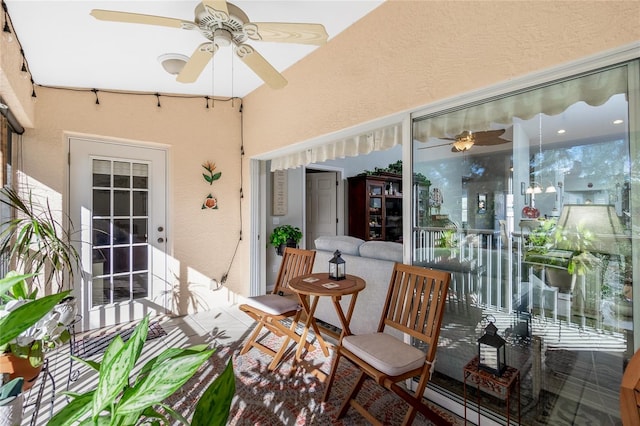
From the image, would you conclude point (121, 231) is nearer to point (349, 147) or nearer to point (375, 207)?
point (349, 147)

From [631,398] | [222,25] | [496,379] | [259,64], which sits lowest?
[496,379]

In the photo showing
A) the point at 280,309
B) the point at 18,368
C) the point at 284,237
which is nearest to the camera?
the point at 18,368

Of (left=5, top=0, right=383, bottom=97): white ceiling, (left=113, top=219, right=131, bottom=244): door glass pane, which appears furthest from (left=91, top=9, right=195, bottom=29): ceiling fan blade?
(left=113, top=219, right=131, bottom=244): door glass pane

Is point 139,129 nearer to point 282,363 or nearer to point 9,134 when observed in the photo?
point 9,134

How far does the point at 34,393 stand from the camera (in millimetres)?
2205

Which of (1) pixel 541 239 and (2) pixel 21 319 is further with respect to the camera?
(1) pixel 541 239

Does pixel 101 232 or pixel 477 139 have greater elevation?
pixel 477 139

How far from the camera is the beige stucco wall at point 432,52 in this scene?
1.47 m

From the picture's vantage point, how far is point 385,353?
5.75 feet

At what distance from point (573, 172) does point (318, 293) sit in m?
1.60

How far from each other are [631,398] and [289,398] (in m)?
1.77

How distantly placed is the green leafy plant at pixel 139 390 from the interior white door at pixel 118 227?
2.92m

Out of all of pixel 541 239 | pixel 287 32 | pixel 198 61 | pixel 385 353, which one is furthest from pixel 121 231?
pixel 541 239

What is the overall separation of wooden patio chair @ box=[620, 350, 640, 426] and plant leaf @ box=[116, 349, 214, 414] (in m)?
1.22
